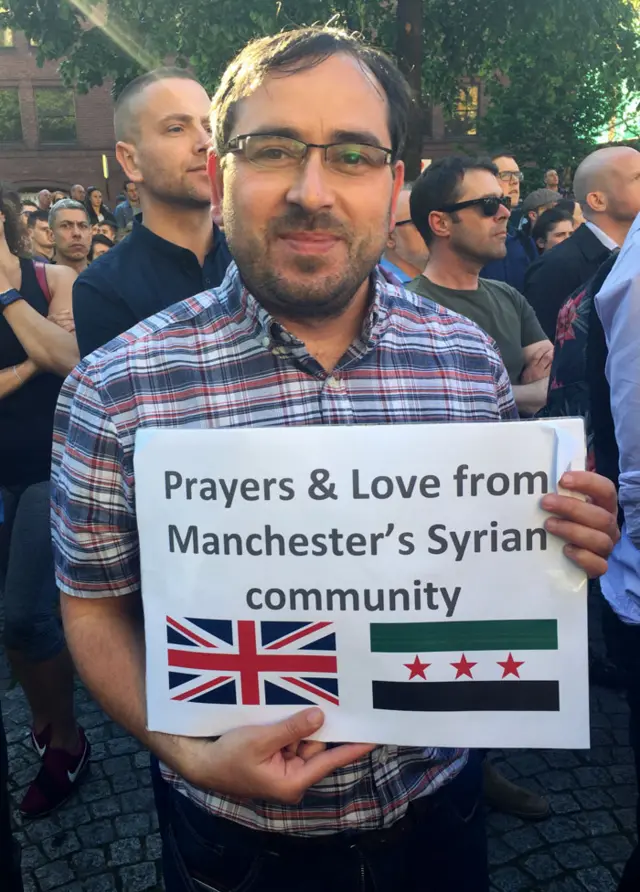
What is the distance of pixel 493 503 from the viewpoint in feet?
3.86

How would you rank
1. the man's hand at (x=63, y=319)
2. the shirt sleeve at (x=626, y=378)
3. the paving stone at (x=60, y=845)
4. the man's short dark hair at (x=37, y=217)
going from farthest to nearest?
the man's short dark hair at (x=37, y=217), the man's hand at (x=63, y=319), the paving stone at (x=60, y=845), the shirt sleeve at (x=626, y=378)

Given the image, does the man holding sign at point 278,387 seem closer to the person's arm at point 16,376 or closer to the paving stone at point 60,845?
the paving stone at point 60,845

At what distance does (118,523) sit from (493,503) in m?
0.61

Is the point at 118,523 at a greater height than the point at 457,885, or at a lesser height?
greater

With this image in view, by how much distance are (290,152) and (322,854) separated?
1205mm

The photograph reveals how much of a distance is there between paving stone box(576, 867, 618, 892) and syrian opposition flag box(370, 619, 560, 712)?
1.72 metres

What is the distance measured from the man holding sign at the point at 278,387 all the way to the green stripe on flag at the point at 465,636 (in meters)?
0.17

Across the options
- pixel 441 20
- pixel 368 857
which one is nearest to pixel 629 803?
pixel 368 857

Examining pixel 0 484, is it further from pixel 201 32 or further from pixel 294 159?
pixel 201 32

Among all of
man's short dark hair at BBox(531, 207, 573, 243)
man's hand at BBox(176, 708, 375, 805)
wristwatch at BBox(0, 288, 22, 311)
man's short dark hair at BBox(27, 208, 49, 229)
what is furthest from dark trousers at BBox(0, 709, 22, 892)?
man's short dark hair at BBox(27, 208, 49, 229)

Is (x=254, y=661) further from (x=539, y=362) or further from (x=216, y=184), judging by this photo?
(x=539, y=362)

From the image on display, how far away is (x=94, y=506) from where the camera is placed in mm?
1285

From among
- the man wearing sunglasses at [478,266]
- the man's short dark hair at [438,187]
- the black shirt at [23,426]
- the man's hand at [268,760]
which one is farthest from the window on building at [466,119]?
the man's hand at [268,760]

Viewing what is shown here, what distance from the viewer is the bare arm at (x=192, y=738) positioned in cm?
114
